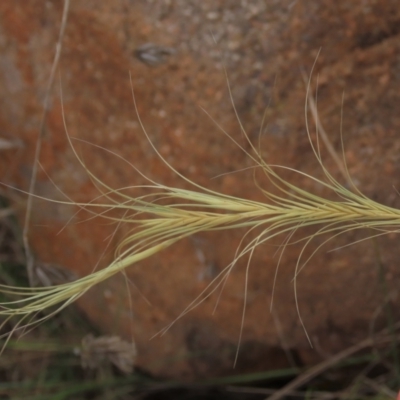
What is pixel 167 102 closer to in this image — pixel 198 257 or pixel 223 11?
pixel 223 11

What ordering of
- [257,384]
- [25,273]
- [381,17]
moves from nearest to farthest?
[381,17]
[257,384]
[25,273]

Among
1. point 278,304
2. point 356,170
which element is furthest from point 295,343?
point 356,170

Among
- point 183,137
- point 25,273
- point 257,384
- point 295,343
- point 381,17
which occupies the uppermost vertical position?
point 381,17

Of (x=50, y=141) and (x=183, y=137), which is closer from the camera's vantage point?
(x=183, y=137)

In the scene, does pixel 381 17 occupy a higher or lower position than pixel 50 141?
higher

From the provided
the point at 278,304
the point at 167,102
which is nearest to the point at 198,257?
the point at 278,304

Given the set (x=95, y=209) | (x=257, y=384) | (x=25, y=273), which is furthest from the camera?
(x=25, y=273)

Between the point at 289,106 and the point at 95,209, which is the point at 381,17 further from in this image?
the point at 95,209
